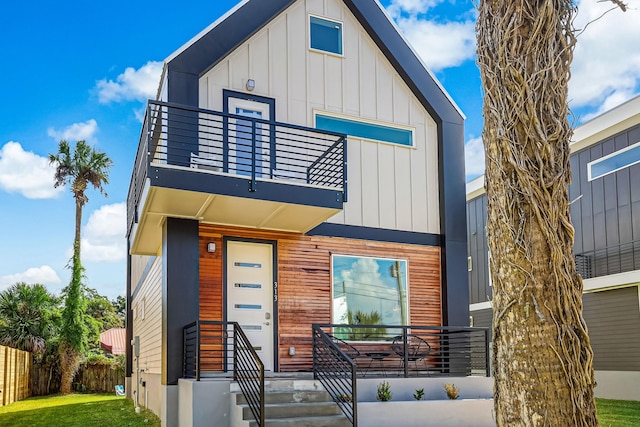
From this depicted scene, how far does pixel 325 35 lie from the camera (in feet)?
44.1

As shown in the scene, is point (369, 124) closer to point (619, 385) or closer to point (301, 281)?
point (301, 281)

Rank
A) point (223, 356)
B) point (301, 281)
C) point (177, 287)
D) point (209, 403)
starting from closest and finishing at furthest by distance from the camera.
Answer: point (209, 403)
point (223, 356)
point (177, 287)
point (301, 281)

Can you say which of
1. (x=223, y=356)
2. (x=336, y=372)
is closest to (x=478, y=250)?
(x=336, y=372)

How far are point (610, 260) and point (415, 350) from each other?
9.59 meters

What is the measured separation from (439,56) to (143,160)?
300 inches

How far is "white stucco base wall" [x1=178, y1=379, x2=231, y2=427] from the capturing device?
9.34m

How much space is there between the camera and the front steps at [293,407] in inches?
350

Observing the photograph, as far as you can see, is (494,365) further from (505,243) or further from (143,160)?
(143,160)

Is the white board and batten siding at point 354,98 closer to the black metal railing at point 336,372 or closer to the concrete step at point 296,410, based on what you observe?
the black metal railing at point 336,372

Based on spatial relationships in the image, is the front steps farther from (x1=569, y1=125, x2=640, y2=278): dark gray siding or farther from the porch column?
(x1=569, y1=125, x2=640, y2=278): dark gray siding

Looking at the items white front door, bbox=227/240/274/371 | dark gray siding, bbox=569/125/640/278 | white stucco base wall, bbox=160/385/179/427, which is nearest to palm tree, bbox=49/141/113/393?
white front door, bbox=227/240/274/371

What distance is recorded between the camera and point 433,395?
37.4 feet

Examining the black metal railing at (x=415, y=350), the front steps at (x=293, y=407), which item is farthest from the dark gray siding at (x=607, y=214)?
the front steps at (x=293, y=407)

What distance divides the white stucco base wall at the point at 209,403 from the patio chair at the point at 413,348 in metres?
4.06
